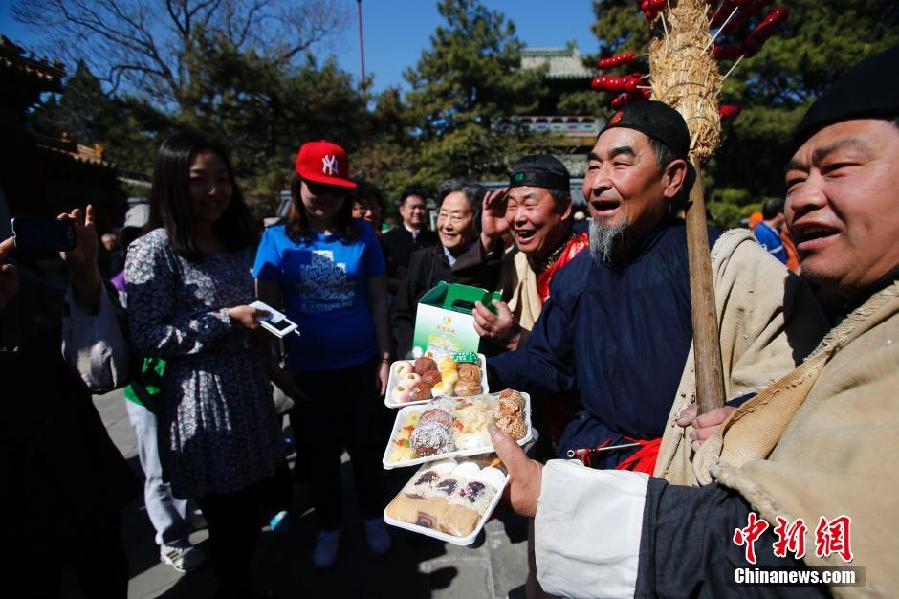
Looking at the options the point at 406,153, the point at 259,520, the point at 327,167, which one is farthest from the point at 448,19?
the point at 259,520

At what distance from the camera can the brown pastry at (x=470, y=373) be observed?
179cm

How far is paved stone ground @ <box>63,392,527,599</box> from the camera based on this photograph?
253 centimetres

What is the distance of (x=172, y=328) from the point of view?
6.23 feet

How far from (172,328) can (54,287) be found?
41cm

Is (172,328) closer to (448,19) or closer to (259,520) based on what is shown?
(259,520)

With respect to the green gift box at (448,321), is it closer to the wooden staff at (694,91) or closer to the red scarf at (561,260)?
the red scarf at (561,260)

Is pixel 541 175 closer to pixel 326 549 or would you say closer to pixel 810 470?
pixel 810 470

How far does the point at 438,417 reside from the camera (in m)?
1.43

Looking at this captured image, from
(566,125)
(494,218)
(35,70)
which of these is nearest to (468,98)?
(566,125)

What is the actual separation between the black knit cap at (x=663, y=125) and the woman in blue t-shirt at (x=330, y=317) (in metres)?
1.56

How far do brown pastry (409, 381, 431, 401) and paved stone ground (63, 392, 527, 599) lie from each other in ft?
4.64

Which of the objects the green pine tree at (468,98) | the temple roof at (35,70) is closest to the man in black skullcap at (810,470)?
the temple roof at (35,70)

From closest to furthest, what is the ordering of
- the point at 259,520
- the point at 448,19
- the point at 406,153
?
the point at 259,520 → the point at 406,153 → the point at 448,19

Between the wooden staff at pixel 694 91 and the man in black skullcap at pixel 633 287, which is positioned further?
the man in black skullcap at pixel 633 287
